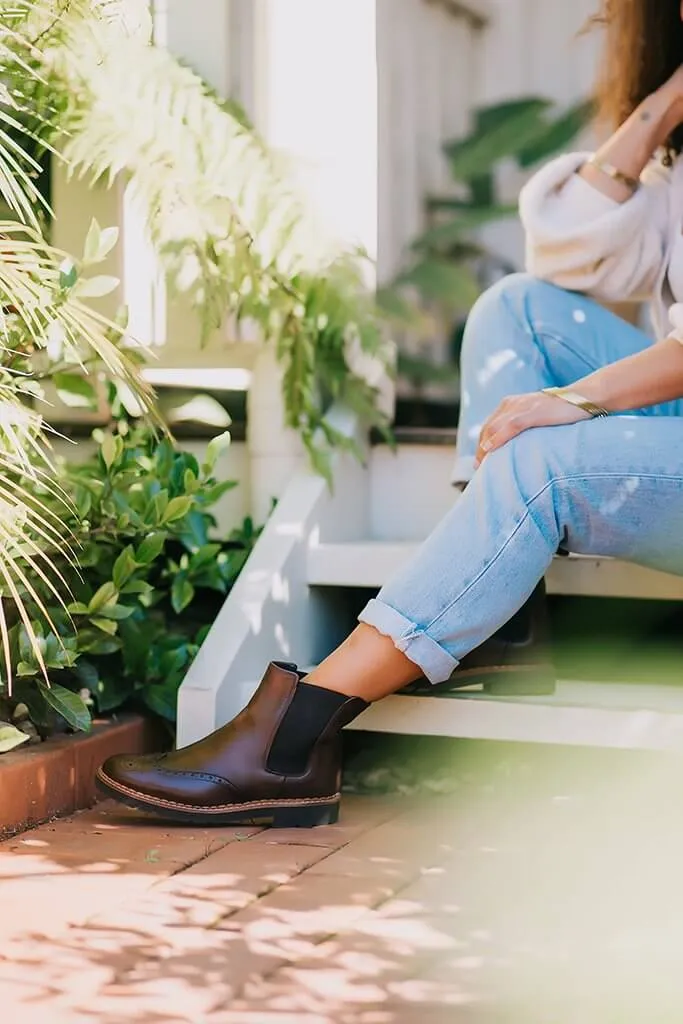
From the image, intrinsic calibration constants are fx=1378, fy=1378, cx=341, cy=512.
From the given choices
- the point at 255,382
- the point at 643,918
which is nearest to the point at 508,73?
the point at 255,382

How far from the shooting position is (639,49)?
7.01 ft

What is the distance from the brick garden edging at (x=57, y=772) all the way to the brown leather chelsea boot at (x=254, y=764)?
0.10 metres

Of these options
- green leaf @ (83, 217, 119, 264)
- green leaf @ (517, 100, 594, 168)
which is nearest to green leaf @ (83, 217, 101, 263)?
green leaf @ (83, 217, 119, 264)

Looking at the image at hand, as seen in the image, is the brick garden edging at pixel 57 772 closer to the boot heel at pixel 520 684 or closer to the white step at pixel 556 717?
the white step at pixel 556 717

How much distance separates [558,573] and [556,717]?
29 centimetres

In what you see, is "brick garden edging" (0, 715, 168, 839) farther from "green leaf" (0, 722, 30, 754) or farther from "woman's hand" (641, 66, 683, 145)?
"woman's hand" (641, 66, 683, 145)

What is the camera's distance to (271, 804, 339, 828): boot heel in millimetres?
1933

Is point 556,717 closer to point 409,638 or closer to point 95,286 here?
point 409,638

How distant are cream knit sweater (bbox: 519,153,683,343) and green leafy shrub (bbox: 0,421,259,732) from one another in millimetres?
583

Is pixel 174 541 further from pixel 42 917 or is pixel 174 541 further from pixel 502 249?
pixel 502 249

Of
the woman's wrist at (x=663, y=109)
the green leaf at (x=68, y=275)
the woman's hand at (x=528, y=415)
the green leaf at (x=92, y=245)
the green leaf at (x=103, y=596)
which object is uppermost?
the woman's wrist at (x=663, y=109)

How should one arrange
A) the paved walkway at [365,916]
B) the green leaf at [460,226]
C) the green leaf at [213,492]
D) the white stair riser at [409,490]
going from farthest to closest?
the green leaf at [460,226] < the white stair riser at [409,490] < the green leaf at [213,492] < the paved walkway at [365,916]

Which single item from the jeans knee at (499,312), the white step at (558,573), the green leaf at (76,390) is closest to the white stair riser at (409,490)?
the white step at (558,573)

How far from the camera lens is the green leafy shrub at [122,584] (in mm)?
2023
